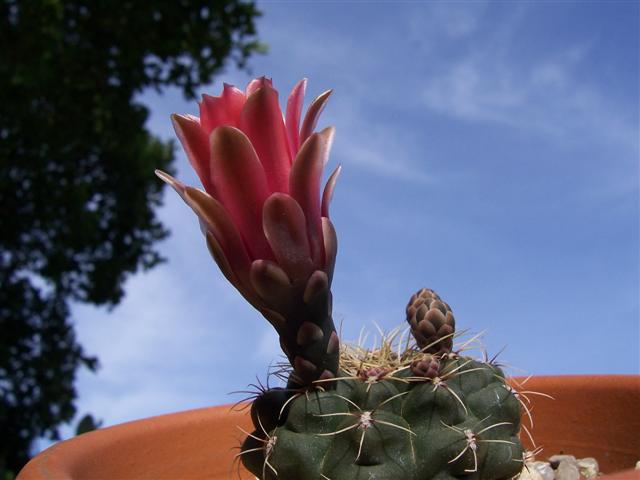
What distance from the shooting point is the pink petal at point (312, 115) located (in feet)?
2.85

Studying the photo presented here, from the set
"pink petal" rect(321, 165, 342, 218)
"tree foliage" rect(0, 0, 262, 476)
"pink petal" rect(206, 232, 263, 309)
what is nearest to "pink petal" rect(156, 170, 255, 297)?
"pink petal" rect(206, 232, 263, 309)

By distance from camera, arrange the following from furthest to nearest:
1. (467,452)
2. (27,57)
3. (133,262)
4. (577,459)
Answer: (133,262)
(27,57)
(577,459)
(467,452)

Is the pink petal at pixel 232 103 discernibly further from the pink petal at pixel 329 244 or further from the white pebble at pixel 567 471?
the white pebble at pixel 567 471

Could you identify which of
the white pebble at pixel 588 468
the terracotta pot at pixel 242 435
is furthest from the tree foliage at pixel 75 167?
the white pebble at pixel 588 468

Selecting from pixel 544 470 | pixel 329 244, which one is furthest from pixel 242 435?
pixel 329 244

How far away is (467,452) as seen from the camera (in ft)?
2.85

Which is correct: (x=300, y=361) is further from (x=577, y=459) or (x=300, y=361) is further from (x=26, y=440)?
(x=26, y=440)

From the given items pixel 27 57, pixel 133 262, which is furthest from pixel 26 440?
pixel 27 57

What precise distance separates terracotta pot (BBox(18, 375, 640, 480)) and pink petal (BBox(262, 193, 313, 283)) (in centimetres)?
55

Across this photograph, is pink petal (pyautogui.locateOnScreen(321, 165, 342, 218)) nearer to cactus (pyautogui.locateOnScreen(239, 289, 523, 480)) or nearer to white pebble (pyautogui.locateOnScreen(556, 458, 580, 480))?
cactus (pyautogui.locateOnScreen(239, 289, 523, 480))

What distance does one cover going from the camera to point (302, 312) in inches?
33.1

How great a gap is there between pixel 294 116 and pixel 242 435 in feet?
2.36

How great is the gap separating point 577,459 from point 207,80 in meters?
2.62

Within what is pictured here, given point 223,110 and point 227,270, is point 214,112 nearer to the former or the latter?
point 223,110
